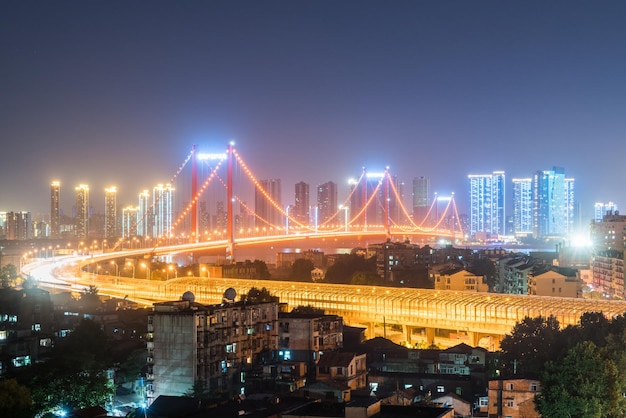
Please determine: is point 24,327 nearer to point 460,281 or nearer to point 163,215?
point 460,281

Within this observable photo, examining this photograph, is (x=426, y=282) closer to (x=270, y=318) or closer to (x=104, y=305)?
(x=104, y=305)

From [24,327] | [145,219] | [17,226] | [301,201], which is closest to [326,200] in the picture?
[301,201]

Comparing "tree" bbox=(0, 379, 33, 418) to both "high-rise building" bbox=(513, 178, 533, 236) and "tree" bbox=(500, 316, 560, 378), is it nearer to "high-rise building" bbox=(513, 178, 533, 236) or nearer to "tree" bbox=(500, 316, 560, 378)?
"tree" bbox=(500, 316, 560, 378)

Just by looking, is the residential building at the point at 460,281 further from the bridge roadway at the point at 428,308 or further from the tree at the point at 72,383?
the tree at the point at 72,383

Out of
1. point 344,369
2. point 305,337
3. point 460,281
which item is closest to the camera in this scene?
point 344,369

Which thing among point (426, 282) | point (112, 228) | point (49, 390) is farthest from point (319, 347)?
point (112, 228)

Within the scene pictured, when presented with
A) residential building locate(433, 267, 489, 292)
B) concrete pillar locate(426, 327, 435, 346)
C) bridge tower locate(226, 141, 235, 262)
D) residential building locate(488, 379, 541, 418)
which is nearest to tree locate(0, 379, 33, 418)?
residential building locate(488, 379, 541, 418)
